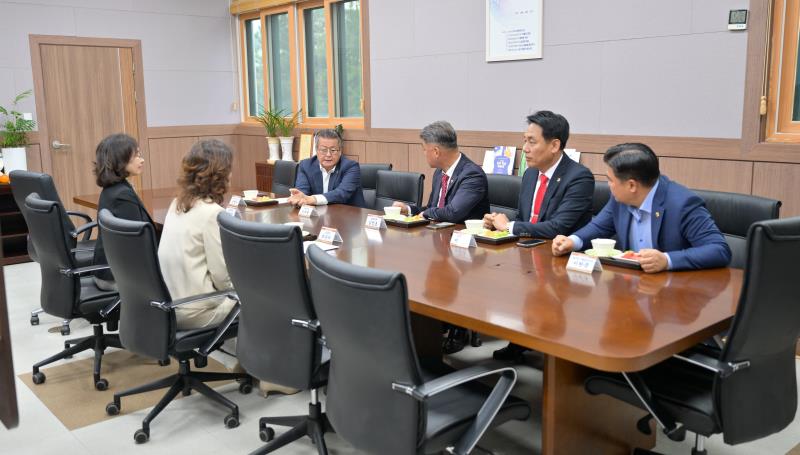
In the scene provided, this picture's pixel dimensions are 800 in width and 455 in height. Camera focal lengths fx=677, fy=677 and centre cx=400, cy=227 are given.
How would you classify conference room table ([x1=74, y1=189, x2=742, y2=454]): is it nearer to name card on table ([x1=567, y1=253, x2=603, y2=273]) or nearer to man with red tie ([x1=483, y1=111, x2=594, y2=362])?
name card on table ([x1=567, y1=253, x2=603, y2=273])

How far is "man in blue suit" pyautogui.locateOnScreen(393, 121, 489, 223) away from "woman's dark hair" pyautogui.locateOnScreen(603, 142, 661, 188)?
130 cm

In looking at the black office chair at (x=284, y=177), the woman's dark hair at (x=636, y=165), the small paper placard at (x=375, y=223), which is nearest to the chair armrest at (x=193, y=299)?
the small paper placard at (x=375, y=223)

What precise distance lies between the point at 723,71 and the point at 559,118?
141 cm

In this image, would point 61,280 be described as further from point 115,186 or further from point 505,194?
point 505,194

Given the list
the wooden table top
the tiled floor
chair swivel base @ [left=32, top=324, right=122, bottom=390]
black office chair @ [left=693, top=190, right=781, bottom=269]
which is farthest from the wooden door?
black office chair @ [left=693, top=190, right=781, bottom=269]

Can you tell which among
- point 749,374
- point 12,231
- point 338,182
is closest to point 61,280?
point 338,182

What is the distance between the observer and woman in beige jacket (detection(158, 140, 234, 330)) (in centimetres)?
301

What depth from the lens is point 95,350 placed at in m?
3.75

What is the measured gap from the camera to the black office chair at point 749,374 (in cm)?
193

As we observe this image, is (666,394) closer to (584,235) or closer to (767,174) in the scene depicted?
(584,235)

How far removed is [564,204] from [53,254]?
2.63 m

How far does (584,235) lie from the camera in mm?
3068

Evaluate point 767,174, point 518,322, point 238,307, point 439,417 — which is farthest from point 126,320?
point 767,174

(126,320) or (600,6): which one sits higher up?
(600,6)
